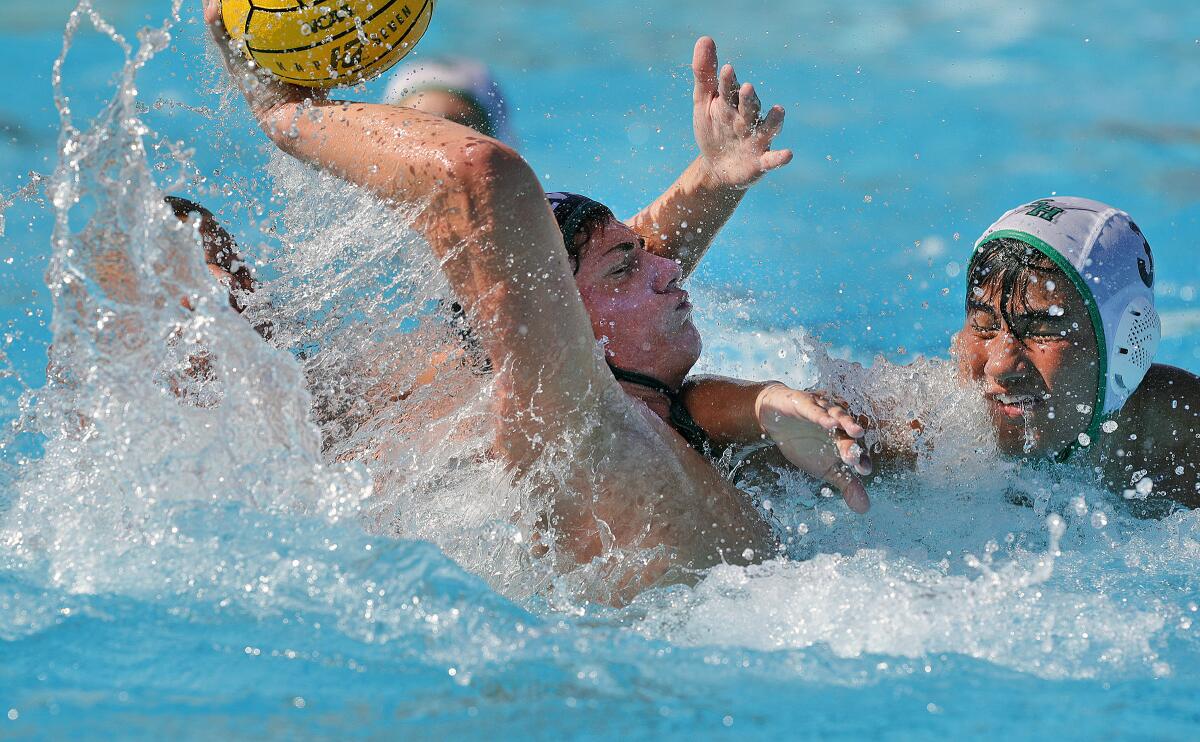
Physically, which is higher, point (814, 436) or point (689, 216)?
point (689, 216)

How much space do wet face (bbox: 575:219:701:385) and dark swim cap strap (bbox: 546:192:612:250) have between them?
4 centimetres

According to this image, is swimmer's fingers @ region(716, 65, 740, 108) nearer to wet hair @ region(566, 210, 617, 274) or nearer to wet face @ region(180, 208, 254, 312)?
wet hair @ region(566, 210, 617, 274)

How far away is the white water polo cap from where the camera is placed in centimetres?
260

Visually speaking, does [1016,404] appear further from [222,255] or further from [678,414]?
[222,255]

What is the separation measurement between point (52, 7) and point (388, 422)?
4.37m

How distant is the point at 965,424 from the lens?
8.94 feet

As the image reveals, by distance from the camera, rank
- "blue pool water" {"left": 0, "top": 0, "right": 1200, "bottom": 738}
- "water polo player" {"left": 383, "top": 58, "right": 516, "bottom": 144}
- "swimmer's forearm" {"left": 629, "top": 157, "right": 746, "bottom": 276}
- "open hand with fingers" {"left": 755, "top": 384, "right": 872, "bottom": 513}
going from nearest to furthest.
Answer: "blue pool water" {"left": 0, "top": 0, "right": 1200, "bottom": 738}
"open hand with fingers" {"left": 755, "top": 384, "right": 872, "bottom": 513}
"swimmer's forearm" {"left": 629, "top": 157, "right": 746, "bottom": 276}
"water polo player" {"left": 383, "top": 58, "right": 516, "bottom": 144}

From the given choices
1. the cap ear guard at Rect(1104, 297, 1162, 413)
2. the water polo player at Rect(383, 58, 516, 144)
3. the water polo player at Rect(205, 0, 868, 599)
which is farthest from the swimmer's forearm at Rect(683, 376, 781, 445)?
the water polo player at Rect(383, 58, 516, 144)

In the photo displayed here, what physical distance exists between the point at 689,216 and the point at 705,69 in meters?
0.50

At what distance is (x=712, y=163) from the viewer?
9.43ft

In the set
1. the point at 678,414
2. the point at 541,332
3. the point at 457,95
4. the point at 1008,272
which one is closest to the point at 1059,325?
the point at 1008,272

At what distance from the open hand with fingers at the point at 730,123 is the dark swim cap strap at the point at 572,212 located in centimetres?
36

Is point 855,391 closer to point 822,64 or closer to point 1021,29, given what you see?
point 822,64

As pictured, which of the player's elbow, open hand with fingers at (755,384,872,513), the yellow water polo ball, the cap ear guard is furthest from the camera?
the cap ear guard
